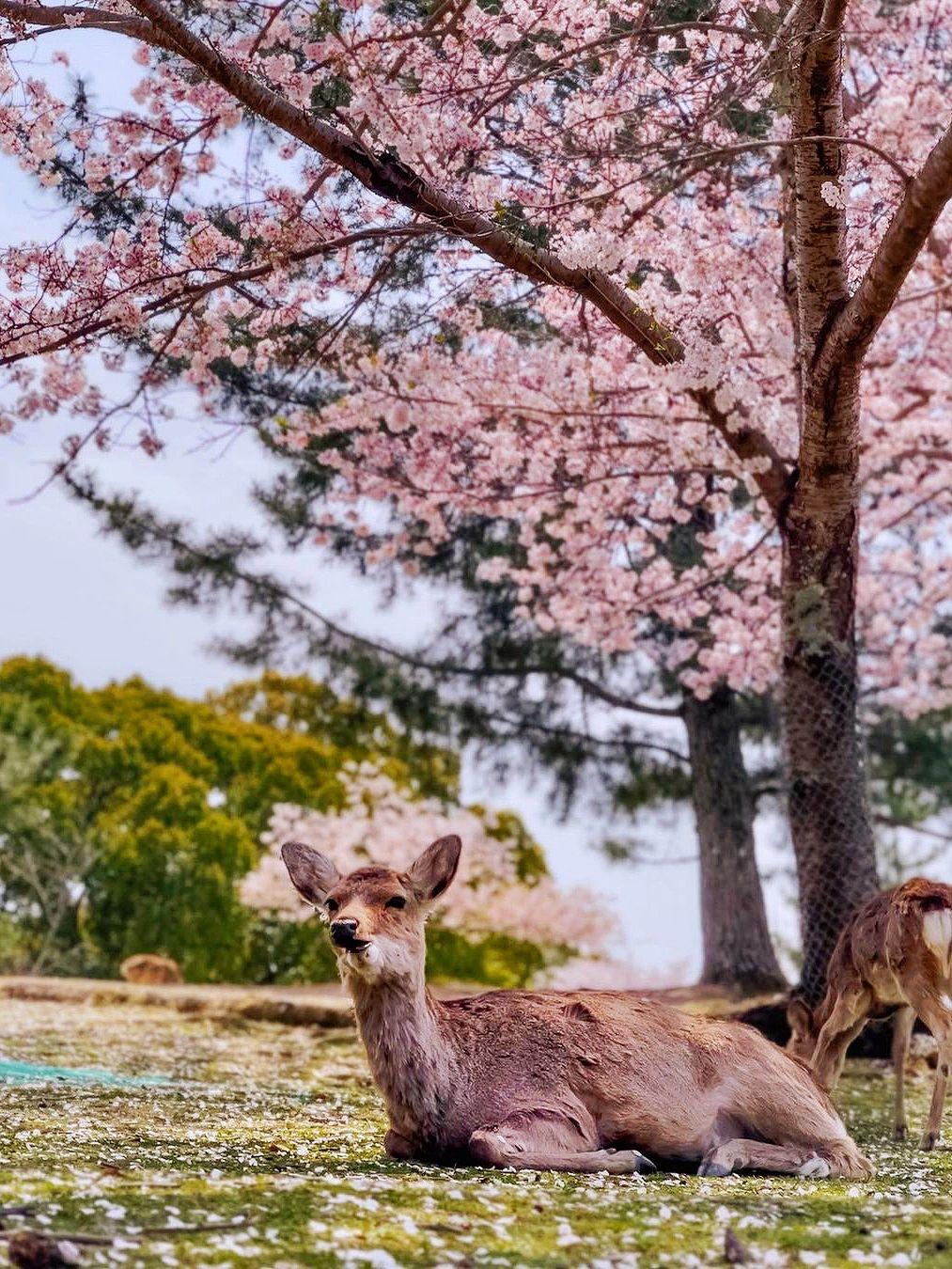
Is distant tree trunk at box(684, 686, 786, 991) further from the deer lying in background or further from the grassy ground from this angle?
the grassy ground

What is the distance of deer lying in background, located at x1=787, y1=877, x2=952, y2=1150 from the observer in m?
4.69

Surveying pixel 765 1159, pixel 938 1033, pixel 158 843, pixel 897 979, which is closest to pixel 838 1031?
pixel 897 979

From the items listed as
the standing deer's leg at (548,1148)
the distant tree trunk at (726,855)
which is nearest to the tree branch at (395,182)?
the standing deer's leg at (548,1148)

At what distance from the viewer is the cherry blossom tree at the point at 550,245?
5520mm

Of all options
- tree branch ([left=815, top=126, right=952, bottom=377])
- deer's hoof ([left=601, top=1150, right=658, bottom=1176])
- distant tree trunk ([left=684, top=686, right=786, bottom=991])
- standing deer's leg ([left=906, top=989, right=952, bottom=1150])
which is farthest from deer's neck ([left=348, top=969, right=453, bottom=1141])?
distant tree trunk ([left=684, top=686, right=786, bottom=991])

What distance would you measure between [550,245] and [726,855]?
25.3 feet

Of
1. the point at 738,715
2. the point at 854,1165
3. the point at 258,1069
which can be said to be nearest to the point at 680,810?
the point at 738,715

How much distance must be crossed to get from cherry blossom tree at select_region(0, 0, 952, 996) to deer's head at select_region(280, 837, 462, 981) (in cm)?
269

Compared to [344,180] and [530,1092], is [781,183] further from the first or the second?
[530,1092]

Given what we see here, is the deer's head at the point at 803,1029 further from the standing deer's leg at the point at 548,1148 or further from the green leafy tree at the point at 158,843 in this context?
the green leafy tree at the point at 158,843

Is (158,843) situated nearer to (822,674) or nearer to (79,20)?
(822,674)

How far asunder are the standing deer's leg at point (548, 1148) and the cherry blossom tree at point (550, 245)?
320cm

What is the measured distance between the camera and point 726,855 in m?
12.6

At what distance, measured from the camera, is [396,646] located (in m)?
13.5
